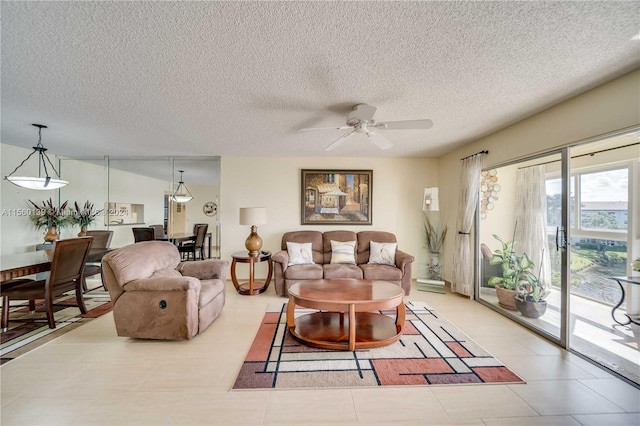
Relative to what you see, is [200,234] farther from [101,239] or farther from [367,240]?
[367,240]

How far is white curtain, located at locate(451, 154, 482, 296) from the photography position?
→ 3.72m

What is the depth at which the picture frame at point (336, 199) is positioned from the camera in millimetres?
4820

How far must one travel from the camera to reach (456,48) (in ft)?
5.42

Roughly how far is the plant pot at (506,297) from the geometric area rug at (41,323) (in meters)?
5.15

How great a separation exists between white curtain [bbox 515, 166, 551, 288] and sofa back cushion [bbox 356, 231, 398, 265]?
1.80m

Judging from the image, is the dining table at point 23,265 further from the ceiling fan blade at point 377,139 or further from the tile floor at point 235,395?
the ceiling fan blade at point 377,139

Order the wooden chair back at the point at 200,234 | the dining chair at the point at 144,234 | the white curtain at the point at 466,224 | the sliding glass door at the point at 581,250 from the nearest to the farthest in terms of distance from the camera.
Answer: the sliding glass door at the point at 581,250, the white curtain at the point at 466,224, the dining chair at the point at 144,234, the wooden chair back at the point at 200,234

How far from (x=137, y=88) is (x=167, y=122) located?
0.86 meters

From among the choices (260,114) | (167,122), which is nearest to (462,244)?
(260,114)

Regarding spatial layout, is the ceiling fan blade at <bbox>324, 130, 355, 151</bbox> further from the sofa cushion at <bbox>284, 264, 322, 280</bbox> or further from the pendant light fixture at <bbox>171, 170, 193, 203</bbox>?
the pendant light fixture at <bbox>171, 170, 193, 203</bbox>

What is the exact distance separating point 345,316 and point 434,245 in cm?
243

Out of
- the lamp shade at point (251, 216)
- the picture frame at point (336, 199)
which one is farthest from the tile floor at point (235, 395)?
the picture frame at point (336, 199)

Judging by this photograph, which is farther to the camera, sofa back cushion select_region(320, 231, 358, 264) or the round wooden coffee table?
sofa back cushion select_region(320, 231, 358, 264)

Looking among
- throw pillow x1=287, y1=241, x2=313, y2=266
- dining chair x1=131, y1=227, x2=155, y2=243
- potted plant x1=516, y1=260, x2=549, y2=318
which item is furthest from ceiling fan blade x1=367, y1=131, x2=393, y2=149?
dining chair x1=131, y1=227, x2=155, y2=243
